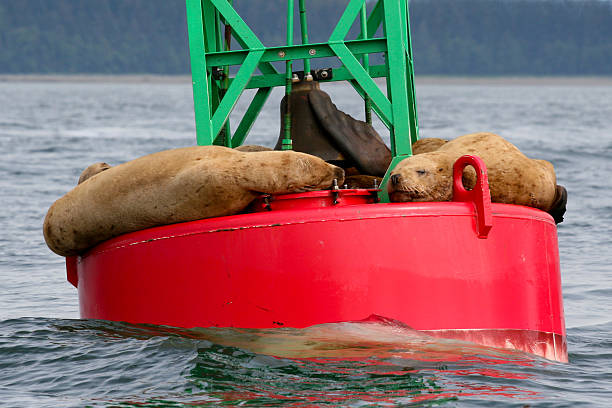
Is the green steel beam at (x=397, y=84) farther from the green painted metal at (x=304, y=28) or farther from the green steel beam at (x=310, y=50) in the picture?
the green painted metal at (x=304, y=28)

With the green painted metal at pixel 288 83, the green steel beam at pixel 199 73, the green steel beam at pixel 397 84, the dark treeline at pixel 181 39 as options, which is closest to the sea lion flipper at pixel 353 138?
the green painted metal at pixel 288 83

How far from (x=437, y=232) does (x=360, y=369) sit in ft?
3.08

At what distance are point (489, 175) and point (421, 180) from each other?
0.49 meters

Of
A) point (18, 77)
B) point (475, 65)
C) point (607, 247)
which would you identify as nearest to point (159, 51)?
point (18, 77)

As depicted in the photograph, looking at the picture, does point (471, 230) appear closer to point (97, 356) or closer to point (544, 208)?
point (544, 208)

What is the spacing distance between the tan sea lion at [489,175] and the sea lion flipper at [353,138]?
82 cm

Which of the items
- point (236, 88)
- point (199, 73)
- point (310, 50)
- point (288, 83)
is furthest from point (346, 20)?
point (199, 73)

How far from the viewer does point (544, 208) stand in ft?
21.9

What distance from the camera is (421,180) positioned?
6324mm

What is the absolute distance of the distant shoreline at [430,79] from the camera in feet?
547

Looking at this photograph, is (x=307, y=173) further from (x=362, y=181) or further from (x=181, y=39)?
(x=181, y=39)

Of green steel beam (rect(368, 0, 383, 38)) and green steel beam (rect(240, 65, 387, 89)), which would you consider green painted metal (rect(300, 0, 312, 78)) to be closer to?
green steel beam (rect(240, 65, 387, 89))

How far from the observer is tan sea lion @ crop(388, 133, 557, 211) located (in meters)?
6.32

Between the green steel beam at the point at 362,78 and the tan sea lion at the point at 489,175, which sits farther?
the green steel beam at the point at 362,78
